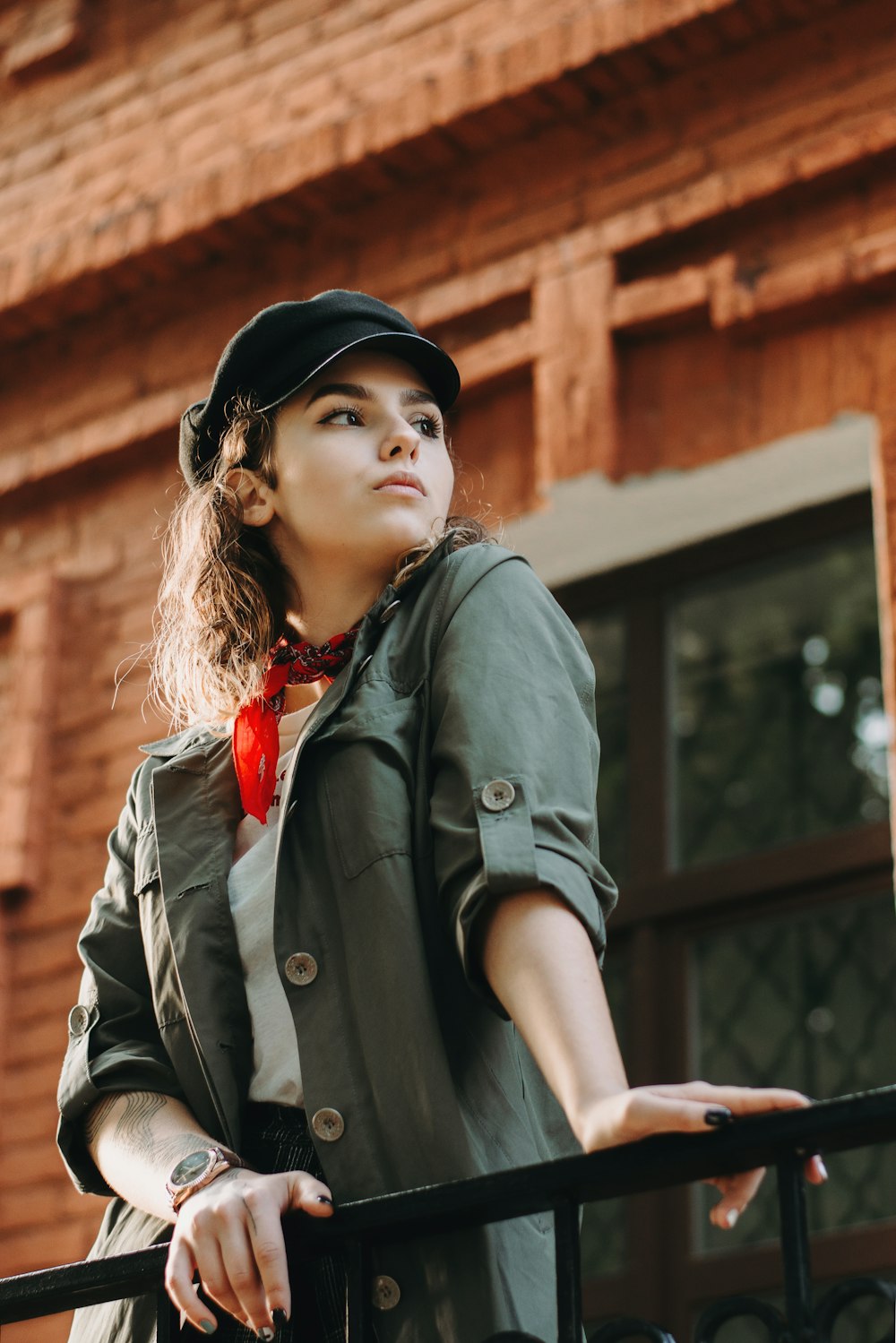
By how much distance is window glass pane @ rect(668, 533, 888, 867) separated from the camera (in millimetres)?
6828

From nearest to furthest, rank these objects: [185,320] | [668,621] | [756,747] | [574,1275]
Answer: [574,1275]
[668,621]
[185,320]
[756,747]

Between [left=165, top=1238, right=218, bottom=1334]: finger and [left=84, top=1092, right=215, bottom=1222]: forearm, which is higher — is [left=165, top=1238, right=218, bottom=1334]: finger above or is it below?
below

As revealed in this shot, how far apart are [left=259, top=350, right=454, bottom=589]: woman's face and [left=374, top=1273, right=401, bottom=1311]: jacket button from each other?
33.7 inches

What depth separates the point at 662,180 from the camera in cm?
477

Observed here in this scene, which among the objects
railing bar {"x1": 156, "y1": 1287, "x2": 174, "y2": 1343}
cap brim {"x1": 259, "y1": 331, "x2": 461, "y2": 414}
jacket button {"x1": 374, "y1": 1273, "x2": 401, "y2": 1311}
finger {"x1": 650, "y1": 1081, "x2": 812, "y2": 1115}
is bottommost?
railing bar {"x1": 156, "y1": 1287, "x2": 174, "y2": 1343}

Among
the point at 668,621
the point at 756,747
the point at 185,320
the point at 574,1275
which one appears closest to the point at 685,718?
the point at 756,747

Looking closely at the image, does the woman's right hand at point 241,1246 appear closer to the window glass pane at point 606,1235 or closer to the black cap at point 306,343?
the black cap at point 306,343

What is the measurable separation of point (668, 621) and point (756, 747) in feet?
6.62

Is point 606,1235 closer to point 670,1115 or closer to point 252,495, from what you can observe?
point 252,495

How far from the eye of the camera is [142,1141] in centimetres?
208

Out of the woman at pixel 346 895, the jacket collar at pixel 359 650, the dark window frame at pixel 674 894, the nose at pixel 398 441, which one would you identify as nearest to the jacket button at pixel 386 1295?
the woman at pixel 346 895

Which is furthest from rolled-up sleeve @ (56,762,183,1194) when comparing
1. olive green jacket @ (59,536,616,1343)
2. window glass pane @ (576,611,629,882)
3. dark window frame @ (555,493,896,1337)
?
window glass pane @ (576,611,629,882)

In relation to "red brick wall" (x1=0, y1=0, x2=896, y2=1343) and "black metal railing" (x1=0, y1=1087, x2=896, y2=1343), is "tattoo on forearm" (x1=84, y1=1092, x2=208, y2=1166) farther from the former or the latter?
"red brick wall" (x1=0, y1=0, x2=896, y2=1343)

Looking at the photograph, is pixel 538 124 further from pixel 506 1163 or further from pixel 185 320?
pixel 506 1163
